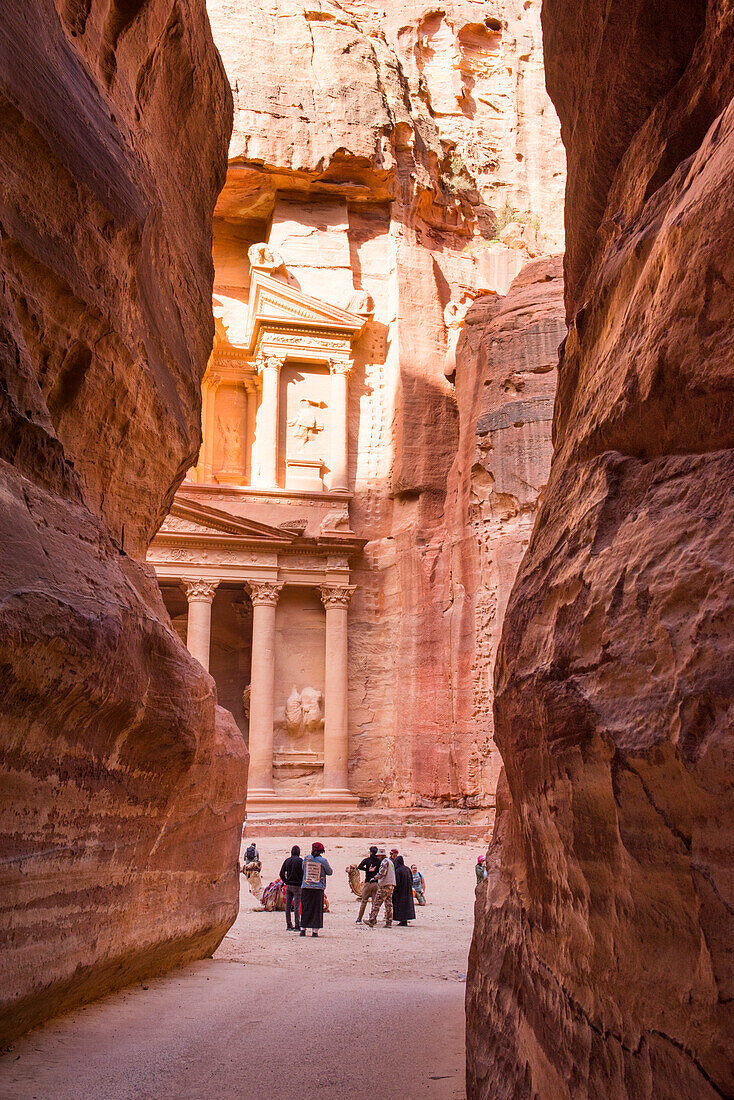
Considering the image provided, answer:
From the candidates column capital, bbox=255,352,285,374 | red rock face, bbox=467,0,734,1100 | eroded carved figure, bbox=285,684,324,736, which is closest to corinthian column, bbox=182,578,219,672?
eroded carved figure, bbox=285,684,324,736

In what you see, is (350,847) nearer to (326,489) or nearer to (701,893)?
(326,489)

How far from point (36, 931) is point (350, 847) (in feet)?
49.4

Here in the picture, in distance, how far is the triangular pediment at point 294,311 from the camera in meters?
28.8

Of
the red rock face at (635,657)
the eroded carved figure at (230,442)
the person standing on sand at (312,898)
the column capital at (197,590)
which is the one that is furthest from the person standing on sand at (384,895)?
the eroded carved figure at (230,442)

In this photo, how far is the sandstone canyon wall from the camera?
2412 cm

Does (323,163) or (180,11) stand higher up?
(323,163)

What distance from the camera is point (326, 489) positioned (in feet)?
95.4

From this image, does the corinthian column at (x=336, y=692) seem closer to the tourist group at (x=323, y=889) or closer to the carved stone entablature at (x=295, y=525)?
the carved stone entablature at (x=295, y=525)

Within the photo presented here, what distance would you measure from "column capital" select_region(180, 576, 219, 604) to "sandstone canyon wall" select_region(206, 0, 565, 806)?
466 cm

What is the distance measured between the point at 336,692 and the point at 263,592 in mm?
3525

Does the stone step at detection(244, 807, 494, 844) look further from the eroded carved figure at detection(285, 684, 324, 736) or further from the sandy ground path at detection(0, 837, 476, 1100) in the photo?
the sandy ground path at detection(0, 837, 476, 1100)

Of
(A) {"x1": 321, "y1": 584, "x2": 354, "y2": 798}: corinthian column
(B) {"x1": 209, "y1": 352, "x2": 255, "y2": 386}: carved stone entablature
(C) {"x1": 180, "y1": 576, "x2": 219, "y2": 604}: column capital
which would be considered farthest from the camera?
(B) {"x1": 209, "y1": 352, "x2": 255, "y2": 386}: carved stone entablature

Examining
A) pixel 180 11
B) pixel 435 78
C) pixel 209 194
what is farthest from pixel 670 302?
pixel 435 78

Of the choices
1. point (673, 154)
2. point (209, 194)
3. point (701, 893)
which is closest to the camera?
point (701, 893)
